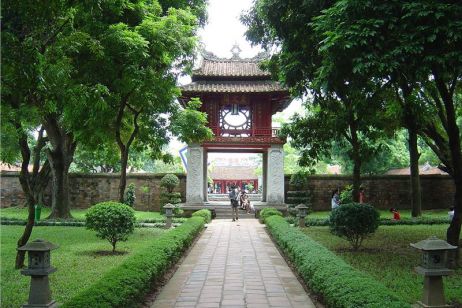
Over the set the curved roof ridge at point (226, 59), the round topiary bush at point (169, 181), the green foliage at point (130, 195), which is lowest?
the green foliage at point (130, 195)

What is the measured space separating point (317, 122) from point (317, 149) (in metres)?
0.96

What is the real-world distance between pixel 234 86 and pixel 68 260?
15.0 metres

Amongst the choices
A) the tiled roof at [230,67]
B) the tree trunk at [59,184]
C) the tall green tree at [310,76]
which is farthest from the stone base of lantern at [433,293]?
the tiled roof at [230,67]

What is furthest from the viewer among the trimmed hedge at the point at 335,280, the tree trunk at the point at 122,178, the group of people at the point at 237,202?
the group of people at the point at 237,202

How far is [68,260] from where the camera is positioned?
9445 millimetres

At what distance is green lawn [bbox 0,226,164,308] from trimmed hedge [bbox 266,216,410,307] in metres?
3.57

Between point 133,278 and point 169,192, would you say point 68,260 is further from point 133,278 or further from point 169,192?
point 169,192

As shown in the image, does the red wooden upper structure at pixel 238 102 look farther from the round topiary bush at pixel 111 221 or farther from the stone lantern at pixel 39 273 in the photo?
the stone lantern at pixel 39 273

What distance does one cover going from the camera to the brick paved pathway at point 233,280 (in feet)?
21.2

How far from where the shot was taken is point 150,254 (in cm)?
791

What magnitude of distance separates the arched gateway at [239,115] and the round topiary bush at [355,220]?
11.7 m

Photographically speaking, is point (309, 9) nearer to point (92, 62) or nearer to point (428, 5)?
point (428, 5)

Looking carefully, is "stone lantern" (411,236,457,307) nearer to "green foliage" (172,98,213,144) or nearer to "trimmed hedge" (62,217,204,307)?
"trimmed hedge" (62,217,204,307)

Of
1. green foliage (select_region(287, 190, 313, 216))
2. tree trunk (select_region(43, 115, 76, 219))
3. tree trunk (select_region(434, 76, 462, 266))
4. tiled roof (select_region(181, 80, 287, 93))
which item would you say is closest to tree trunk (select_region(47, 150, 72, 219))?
tree trunk (select_region(43, 115, 76, 219))
